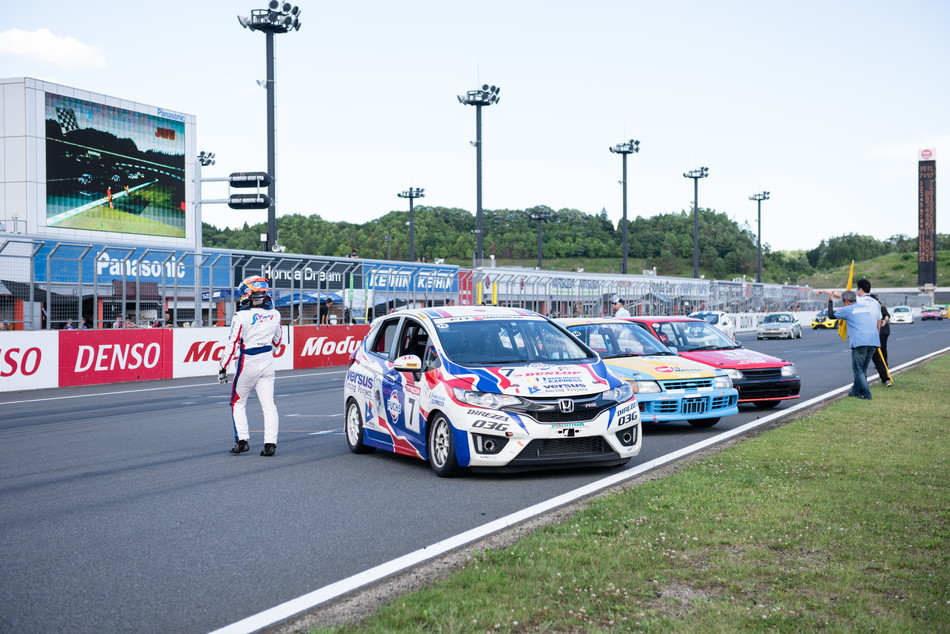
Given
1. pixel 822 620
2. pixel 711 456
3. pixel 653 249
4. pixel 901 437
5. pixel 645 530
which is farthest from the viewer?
pixel 653 249


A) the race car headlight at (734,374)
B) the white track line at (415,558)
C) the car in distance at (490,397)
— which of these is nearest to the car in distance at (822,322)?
the race car headlight at (734,374)

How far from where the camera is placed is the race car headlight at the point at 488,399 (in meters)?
8.44

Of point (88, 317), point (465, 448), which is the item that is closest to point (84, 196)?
point (88, 317)

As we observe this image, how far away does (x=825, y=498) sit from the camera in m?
7.16

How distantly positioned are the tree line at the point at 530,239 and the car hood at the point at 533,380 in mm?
85403

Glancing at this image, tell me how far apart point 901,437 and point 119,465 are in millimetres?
7913

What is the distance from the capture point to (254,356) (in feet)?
33.8

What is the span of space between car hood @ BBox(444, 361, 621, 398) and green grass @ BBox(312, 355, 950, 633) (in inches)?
44.0

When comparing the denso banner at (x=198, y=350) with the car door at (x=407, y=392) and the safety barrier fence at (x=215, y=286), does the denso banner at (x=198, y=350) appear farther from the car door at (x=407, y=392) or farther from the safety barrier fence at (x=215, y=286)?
the car door at (x=407, y=392)

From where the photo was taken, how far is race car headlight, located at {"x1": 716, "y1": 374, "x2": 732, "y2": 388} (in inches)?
472

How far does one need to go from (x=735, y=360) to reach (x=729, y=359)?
8 centimetres


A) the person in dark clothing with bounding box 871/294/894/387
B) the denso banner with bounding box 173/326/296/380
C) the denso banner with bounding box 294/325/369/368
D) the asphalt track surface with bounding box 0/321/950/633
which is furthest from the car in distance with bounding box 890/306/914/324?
the asphalt track surface with bounding box 0/321/950/633

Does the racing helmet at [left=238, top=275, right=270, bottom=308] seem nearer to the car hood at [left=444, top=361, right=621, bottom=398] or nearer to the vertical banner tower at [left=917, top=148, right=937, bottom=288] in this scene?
the car hood at [left=444, top=361, right=621, bottom=398]

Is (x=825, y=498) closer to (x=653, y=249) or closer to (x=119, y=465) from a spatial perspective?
(x=119, y=465)
